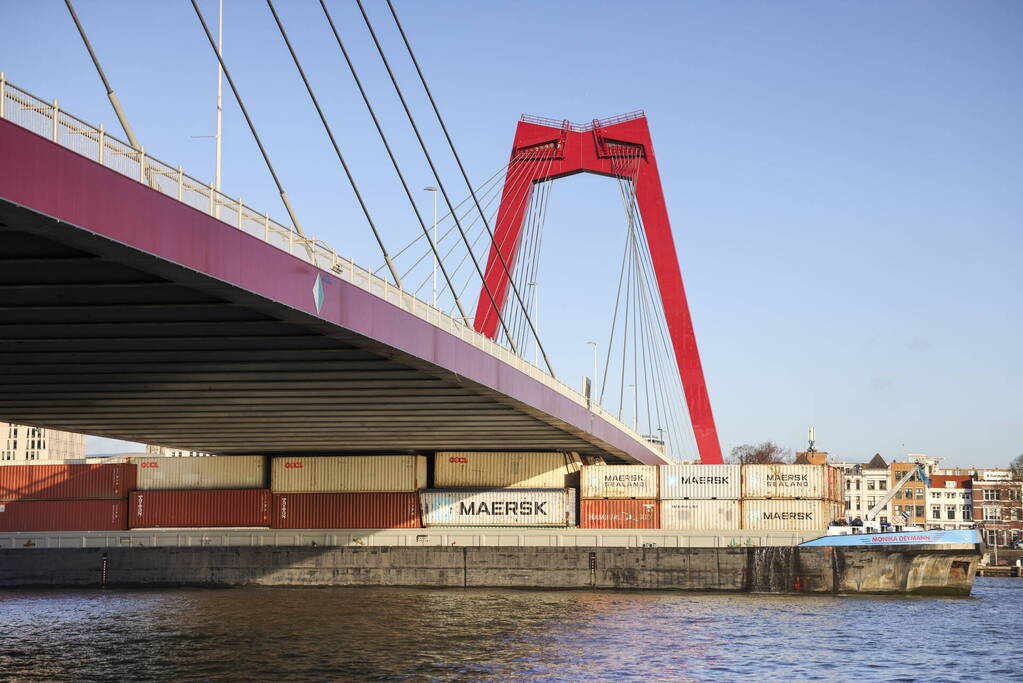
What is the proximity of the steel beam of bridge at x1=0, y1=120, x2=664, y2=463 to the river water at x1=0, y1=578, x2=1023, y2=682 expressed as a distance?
6931 millimetres

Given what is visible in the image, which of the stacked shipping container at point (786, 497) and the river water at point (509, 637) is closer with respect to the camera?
the river water at point (509, 637)

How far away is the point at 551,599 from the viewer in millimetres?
48656

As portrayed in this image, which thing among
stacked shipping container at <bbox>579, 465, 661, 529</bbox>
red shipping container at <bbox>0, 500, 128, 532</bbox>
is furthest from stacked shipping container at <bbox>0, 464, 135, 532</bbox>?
stacked shipping container at <bbox>579, 465, 661, 529</bbox>

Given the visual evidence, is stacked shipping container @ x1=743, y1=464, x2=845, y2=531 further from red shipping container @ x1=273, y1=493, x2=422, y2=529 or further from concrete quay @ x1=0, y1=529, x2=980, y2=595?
red shipping container @ x1=273, y1=493, x2=422, y2=529

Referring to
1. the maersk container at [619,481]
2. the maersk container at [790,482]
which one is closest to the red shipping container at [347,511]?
the maersk container at [619,481]

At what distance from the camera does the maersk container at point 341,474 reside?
57.9 m

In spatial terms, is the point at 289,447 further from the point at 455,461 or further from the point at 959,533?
the point at 959,533

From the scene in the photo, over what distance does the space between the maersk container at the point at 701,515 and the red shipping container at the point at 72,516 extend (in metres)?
27.3

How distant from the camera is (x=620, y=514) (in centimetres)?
5578

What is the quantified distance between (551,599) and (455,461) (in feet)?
36.5

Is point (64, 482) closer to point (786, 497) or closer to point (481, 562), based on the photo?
point (481, 562)

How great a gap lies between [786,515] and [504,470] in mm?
13493

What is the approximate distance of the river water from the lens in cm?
2789

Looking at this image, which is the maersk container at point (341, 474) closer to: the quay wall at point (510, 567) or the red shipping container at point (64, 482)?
the quay wall at point (510, 567)
